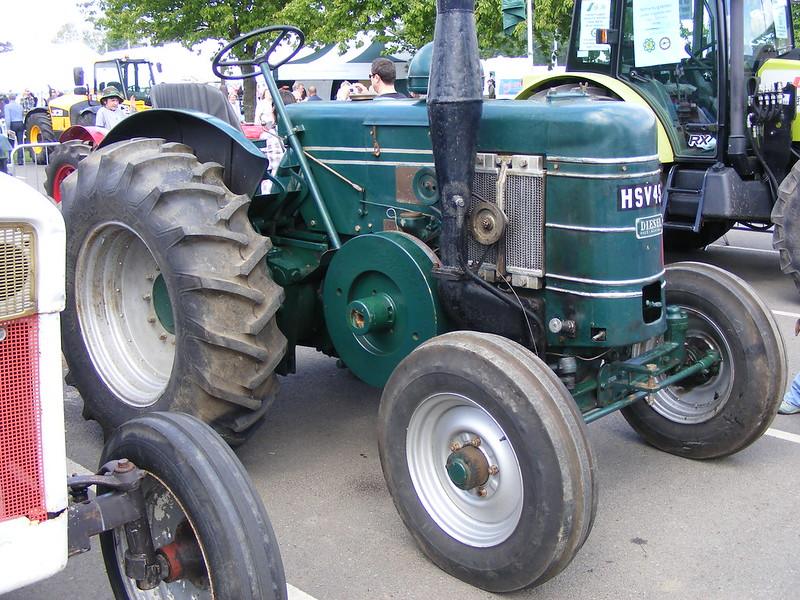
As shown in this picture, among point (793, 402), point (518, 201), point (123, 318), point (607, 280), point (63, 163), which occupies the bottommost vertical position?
point (793, 402)

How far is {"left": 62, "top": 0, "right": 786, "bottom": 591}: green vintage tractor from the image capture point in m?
3.04

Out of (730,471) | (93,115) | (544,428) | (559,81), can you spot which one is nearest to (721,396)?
(730,471)

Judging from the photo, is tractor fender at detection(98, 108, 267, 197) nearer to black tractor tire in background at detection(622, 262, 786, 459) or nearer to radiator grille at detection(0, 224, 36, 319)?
black tractor tire in background at detection(622, 262, 786, 459)

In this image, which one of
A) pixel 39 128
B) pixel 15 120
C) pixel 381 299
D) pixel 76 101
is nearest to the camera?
pixel 381 299

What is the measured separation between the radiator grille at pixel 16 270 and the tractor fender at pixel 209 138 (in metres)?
2.15

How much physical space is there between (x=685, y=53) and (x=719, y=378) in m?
3.94

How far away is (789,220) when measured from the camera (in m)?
6.54

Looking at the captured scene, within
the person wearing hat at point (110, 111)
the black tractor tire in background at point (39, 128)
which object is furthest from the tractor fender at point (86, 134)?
the black tractor tire in background at point (39, 128)

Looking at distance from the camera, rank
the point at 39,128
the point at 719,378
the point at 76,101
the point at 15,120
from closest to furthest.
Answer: the point at 719,378 < the point at 39,128 < the point at 76,101 < the point at 15,120

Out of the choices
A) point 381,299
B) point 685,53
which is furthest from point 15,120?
point 381,299

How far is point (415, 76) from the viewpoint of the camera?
13.2 ft

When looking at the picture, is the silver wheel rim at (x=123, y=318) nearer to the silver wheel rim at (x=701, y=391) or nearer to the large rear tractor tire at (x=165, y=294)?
the large rear tractor tire at (x=165, y=294)

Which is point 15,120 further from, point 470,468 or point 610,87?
point 470,468

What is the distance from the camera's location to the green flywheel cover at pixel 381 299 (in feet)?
11.8
